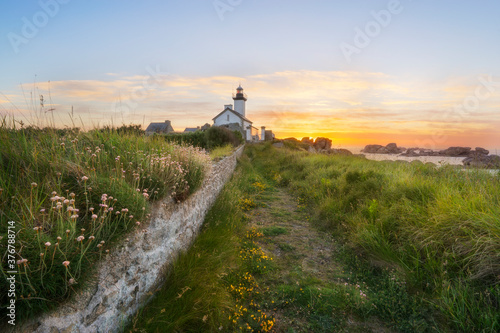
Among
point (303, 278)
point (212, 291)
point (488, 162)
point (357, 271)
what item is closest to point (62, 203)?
point (212, 291)

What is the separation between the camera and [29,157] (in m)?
3.24

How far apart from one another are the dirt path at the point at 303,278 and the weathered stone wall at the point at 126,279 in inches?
73.1

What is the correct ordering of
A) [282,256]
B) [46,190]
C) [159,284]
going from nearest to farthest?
1. [46,190]
2. [159,284]
3. [282,256]

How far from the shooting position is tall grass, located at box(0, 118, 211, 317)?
205cm

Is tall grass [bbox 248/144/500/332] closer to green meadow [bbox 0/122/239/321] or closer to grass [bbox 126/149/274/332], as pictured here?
grass [bbox 126/149/274/332]

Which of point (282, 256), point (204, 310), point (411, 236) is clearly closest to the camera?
point (204, 310)

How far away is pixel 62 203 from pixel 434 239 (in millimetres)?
5681

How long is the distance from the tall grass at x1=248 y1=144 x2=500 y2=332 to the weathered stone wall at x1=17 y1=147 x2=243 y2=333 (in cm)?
338

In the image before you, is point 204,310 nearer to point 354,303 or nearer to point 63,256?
point 63,256

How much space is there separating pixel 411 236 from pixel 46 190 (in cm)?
590

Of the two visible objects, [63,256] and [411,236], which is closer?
[63,256]

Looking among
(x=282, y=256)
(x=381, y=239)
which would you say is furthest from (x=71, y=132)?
(x=381, y=239)

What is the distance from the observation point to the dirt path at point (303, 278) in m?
3.43

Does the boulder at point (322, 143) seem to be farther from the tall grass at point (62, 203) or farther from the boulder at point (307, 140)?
the tall grass at point (62, 203)
